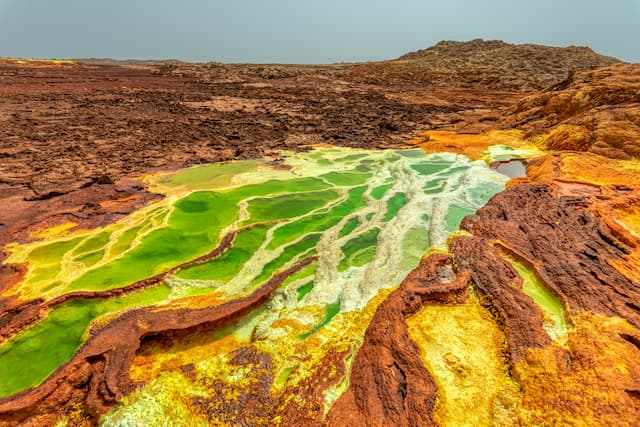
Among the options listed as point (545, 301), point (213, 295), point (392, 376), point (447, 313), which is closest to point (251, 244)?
point (213, 295)

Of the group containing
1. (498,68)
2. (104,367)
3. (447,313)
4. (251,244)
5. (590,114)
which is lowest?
(251,244)

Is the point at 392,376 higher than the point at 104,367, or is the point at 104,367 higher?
the point at 392,376

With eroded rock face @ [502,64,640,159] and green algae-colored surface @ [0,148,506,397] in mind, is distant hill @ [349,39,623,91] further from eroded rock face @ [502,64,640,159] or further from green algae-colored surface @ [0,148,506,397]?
green algae-colored surface @ [0,148,506,397]

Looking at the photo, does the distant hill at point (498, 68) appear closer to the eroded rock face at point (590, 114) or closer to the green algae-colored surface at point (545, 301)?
the eroded rock face at point (590, 114)

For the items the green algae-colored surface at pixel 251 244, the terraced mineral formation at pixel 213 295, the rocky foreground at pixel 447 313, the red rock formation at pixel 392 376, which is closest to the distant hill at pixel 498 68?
the rocky foreground at pixel 447 313

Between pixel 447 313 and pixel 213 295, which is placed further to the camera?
pixel 213 295

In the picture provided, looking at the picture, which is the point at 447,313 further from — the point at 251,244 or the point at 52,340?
the point at 52,340

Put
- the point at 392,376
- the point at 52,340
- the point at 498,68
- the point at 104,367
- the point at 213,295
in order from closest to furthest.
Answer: the point at 392,376
the point at 104,367
the point at 52,340
the point at 213,295
the point at 498,68
